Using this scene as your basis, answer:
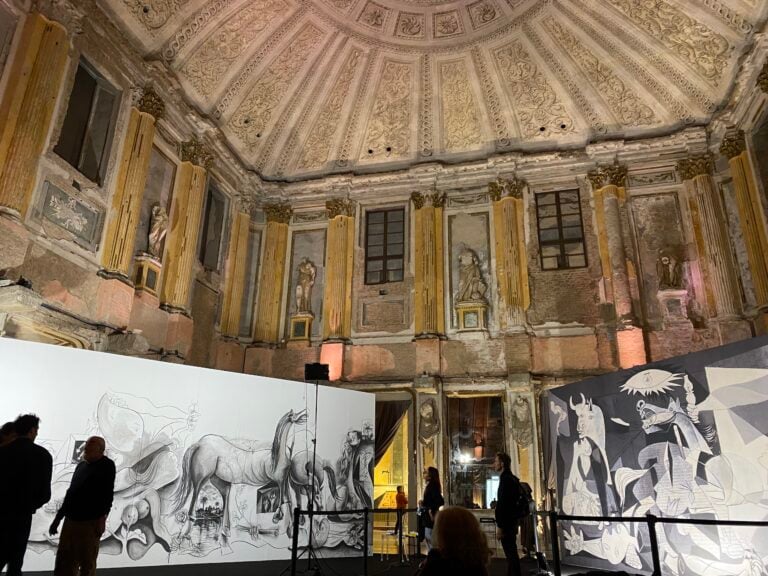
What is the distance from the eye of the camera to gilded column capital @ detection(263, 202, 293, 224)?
16.9 m

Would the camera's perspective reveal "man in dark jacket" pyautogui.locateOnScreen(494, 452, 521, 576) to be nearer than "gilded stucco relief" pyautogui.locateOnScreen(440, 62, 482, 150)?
Yes

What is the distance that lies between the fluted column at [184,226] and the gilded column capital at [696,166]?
12.2 meters

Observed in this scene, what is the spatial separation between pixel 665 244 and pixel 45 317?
13687 mm

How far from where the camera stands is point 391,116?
16734 millimetres

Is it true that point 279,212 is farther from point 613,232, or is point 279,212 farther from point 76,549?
point 76,549

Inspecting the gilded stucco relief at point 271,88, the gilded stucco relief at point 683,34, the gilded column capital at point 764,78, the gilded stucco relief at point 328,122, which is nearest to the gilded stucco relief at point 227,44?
the gilded stucco relief at point 271,88

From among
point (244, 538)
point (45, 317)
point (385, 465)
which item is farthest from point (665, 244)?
point (45, 317)

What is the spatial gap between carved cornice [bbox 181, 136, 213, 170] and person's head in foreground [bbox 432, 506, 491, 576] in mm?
13137

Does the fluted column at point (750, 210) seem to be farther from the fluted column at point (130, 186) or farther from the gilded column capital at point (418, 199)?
the fluted column at point (130, 186)

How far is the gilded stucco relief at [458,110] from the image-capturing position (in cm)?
1608

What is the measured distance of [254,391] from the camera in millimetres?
8812

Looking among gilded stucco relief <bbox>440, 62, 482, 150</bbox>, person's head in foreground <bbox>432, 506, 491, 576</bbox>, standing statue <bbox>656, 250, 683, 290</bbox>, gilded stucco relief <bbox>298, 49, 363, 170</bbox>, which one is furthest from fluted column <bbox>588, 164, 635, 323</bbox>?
person's head in foreground <bbox>432, 506, 491, 576</bbox>

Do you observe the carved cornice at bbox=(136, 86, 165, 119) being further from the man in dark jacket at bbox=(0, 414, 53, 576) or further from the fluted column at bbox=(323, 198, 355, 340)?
the man in dark jacket at bbox=(0, 414, 53, 576)

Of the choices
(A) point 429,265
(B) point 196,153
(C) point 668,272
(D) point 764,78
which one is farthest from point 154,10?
(C) point 668,272
